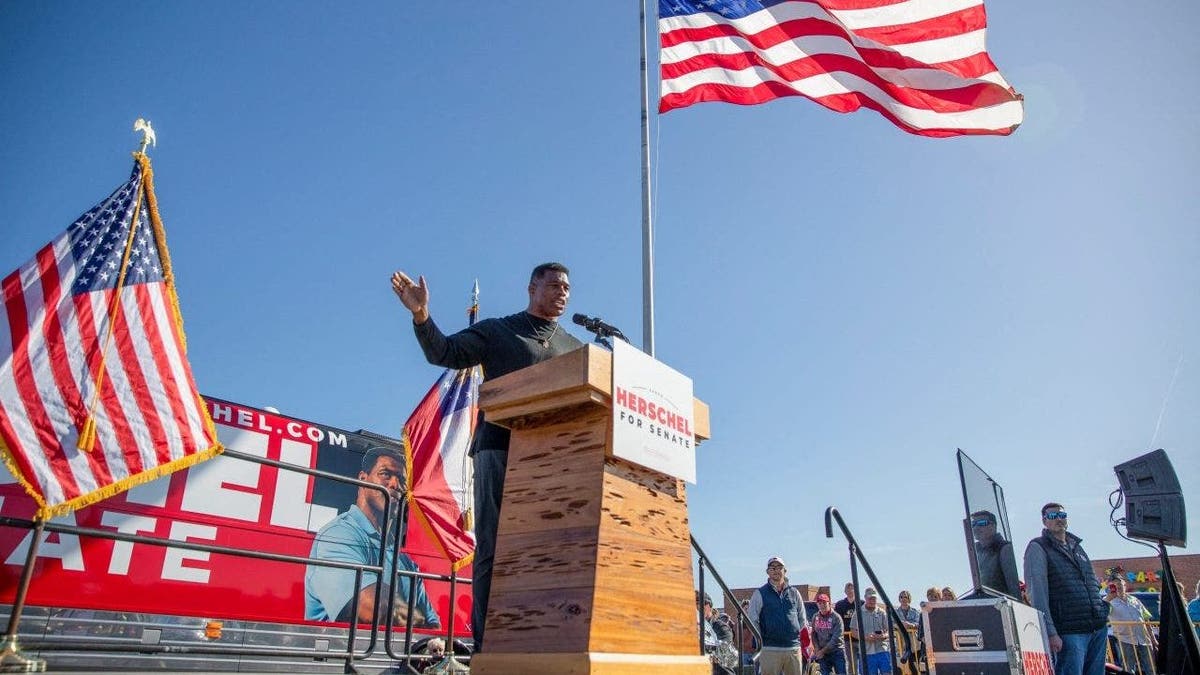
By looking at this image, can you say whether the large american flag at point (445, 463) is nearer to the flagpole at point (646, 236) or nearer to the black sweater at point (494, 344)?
the flagpole at point (646, 236)

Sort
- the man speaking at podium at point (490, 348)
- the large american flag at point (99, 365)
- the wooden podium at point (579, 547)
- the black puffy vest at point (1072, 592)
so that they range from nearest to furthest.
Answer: the wooden podium at point (579, 547)
the man speaking at podium at point (490, 348)
the large american flag at point (99, 365)
the black puffy vest at point (1072, 592)

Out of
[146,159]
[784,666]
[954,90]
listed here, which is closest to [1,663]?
[146,159]

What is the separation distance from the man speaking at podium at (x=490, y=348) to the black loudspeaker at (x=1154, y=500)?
666 cm

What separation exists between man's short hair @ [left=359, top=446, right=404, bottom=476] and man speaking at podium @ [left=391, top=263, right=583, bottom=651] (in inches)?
180

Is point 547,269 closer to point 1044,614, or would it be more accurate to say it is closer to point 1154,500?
point 1044,614

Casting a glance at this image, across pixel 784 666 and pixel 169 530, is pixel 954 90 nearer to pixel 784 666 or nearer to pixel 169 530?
pixel 784 666

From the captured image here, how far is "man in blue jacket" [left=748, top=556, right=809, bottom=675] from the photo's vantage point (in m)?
8.21

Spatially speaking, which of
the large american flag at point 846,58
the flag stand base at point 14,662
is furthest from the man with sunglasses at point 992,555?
the flag stand base at point 14,662

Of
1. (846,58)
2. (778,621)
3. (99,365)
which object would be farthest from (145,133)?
(778,621)

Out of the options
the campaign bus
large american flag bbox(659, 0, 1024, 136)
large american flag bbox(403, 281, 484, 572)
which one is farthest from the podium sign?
→ large american flag bbox(403, 281, 484, 572)

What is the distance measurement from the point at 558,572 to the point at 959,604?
5.22 m

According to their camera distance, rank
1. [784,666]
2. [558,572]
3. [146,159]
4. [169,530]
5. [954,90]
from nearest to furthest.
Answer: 1. [558,572]
2. [146,159]
3. [169,530]
4. [954,90]
5. [784,666]

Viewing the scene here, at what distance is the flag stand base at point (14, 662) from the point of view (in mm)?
2307

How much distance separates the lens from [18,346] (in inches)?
152
